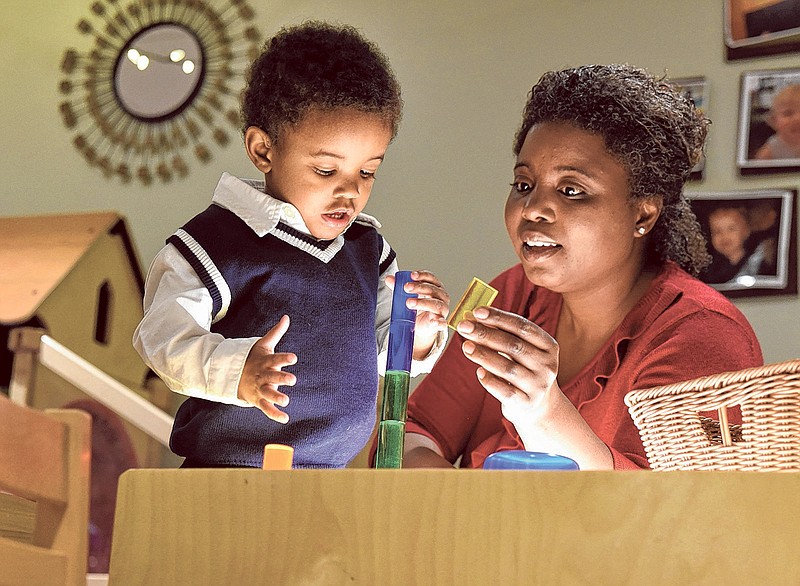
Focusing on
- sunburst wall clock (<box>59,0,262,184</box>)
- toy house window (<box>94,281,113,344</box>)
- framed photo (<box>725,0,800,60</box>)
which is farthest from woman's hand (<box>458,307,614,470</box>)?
sunburst wall clock (<box>59,0,262,184</box>)

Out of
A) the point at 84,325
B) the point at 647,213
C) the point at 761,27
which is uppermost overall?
the point at 761,27

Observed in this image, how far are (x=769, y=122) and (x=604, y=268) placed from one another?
140 cm

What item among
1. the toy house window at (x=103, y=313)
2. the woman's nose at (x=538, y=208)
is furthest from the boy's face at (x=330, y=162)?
the toy house window at (x=103, y=313)

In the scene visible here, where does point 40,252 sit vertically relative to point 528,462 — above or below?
below

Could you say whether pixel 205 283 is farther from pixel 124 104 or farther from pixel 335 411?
pixel 124 104

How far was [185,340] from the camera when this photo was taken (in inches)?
43.4

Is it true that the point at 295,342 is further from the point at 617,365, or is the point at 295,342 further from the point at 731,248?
the point at 731,248

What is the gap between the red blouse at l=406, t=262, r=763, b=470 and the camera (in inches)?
51.5

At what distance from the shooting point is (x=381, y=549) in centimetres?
66

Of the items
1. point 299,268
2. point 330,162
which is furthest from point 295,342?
point 330,162

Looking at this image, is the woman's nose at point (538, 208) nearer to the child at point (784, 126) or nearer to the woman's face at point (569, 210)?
the woman's face at point (569, 210)

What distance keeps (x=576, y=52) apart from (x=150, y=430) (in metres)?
1.56

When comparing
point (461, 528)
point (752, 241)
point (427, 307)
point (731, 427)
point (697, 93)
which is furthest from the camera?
point (697, 93)

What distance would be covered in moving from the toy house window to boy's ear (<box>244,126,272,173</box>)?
70.2 inches
